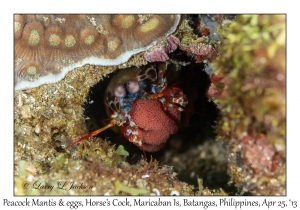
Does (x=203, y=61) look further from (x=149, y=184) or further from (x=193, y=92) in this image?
(x=149, y=184)

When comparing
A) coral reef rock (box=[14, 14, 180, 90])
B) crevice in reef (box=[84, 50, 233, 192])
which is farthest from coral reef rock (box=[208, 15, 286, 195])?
crevice in reef (box=[84, 50, 233, 192])

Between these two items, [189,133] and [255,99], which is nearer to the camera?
[255,99]

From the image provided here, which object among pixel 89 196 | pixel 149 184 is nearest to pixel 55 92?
pixel 89 196

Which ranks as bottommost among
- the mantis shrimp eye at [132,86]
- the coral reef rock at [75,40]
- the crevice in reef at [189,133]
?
the crevice in reef at [189,133]

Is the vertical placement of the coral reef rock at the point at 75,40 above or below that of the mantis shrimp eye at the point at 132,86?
above

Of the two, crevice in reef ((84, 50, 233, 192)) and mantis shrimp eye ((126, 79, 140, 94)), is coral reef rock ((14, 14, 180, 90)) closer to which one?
mantis shrimp eye ((126, 79, 140, 94))

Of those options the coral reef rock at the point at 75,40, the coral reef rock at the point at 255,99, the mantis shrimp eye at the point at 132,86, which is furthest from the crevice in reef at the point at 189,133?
Result: the coral reef rock at the point at 255,99

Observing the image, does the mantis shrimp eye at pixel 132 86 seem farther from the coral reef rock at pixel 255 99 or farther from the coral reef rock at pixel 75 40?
the coral reef rock at pixel 255 99

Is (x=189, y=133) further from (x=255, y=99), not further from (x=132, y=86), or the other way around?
(x=255, y=99)

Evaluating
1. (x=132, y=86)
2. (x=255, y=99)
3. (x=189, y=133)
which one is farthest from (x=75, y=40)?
(x=189, y=133)

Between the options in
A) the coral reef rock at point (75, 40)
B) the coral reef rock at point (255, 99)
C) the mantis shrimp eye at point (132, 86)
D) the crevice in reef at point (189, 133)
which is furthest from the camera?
the crevice in reef at point (189, 133)

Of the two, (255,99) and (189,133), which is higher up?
(255,99)
